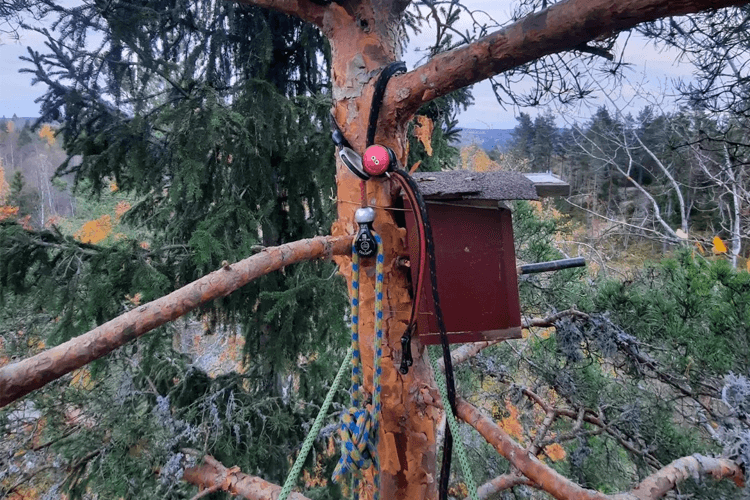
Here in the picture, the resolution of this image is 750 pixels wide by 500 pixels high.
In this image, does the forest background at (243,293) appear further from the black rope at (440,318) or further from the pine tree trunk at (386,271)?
the black rope at (440,318)

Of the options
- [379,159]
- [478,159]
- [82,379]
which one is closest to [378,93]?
[379,159]

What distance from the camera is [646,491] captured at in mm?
1521

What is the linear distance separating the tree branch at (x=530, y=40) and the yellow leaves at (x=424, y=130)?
6.70 ft

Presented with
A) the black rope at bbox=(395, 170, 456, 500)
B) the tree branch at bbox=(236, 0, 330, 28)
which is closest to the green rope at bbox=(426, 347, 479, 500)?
the black rope at bbox=(395, 170, 456, 500)

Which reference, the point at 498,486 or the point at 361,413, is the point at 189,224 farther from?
the point at 498,486

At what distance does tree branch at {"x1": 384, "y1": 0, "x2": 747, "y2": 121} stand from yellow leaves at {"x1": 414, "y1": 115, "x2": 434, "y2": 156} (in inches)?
80.4

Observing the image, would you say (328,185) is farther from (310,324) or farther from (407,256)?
(407,256)

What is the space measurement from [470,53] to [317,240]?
0.72 m

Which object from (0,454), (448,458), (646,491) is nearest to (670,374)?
(646,491)

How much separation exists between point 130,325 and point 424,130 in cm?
290

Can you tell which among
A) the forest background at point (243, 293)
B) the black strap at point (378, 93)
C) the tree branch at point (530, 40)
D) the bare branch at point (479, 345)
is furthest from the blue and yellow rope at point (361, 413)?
the forest background at point (243, 293)

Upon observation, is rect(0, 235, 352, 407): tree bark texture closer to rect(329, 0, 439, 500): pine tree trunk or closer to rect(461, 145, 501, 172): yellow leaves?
rect(329, 0, 439, 500): pine tree trunk

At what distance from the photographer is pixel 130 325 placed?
3.29ft

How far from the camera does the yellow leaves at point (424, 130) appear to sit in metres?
3.45
